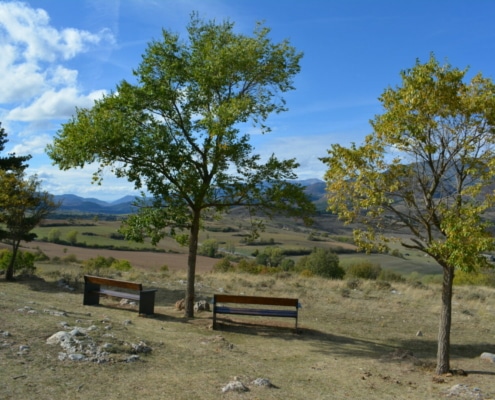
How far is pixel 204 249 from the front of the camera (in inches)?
2667

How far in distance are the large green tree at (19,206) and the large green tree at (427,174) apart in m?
16.1

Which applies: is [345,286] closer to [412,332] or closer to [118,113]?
[412,332]

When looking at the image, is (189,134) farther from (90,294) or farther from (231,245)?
(231,245)

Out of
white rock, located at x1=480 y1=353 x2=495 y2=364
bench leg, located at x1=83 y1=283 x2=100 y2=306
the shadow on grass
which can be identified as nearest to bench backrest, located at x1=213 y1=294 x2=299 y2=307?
the shadow on grass

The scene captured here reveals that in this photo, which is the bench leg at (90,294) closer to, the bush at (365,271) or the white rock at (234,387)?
the white rock at (234,387)

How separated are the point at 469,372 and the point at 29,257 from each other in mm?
21489

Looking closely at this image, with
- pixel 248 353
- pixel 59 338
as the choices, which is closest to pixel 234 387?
pixel 248 353

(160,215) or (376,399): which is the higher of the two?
(160,215)

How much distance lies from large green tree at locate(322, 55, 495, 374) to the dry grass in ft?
6.26

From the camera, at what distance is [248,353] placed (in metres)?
10.9

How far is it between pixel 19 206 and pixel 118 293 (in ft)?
30.5

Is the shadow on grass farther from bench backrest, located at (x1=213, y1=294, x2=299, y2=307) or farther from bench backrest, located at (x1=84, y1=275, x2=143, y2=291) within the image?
bench backrest, located at (x1=84, y1=275, x2=143, y2=291)

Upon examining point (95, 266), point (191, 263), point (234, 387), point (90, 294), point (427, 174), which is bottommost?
point (95, 266)

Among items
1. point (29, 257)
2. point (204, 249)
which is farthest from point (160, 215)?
point (204, 249)
